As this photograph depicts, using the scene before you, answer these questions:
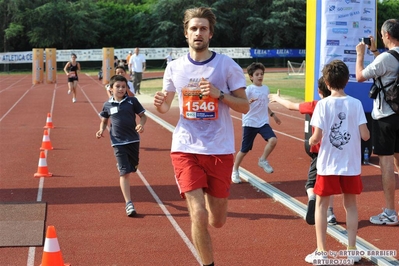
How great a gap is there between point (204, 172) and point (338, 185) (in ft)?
4.17

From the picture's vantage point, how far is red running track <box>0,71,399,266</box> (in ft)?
21.3

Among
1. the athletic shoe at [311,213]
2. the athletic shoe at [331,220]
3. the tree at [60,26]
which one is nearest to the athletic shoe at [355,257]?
the athletic shoe at [311,213]

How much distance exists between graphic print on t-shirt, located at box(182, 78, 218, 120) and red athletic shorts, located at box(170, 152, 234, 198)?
318mm

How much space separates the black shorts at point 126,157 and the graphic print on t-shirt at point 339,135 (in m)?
3.12

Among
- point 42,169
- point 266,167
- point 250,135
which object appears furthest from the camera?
point 42,169

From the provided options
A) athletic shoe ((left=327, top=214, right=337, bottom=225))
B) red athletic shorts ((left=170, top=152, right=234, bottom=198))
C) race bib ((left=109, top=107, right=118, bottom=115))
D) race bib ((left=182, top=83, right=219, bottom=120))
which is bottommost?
athletic shoe ((left=327, top=214, right=337, bottom=225))

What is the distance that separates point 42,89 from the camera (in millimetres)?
37531

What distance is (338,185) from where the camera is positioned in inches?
238

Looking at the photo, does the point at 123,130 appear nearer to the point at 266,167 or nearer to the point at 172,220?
the point at 172,220

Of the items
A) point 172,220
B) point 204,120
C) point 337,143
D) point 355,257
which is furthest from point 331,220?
point 204,120

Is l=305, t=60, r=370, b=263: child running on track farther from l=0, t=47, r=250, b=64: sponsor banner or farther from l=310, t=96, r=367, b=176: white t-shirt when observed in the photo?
l=0, t=47, r=250, b=64: sponsor banner

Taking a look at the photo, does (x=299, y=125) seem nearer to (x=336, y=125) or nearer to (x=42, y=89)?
(x=336, y=125)

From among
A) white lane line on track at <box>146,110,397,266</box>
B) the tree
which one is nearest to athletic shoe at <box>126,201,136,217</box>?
white lane line on track at <box>146,110,397,266</box>

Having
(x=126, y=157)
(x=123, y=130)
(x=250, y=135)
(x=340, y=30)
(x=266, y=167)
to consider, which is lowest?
(x=266, y=167)
